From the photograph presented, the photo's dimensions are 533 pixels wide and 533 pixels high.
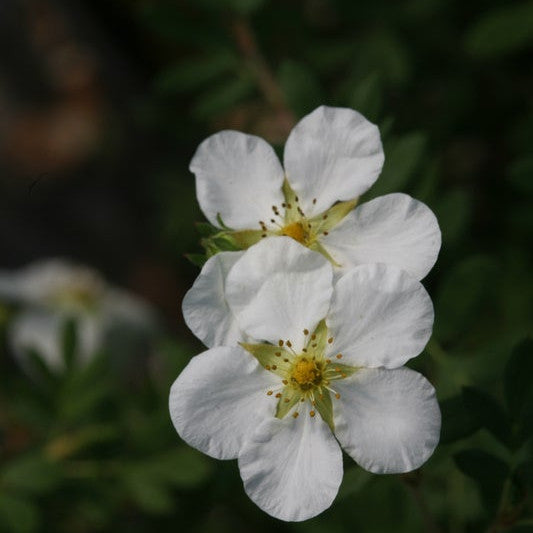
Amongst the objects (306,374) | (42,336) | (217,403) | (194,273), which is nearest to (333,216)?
(306,374)

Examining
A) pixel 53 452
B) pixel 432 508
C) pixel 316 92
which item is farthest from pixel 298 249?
pixel 53 452

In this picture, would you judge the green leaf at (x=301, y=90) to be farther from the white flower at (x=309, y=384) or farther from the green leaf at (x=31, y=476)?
the green leaf at (x=31, y=476)

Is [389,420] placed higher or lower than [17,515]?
higher

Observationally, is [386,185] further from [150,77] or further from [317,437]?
[150,77]

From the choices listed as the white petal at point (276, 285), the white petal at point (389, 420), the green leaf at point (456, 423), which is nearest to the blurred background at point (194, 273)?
the green leaf at point (456, 423)

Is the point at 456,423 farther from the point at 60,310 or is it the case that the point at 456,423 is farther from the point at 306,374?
the point at 60,310

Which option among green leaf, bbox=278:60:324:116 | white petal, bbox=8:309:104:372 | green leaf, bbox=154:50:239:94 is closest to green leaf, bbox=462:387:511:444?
green leaf, bbox=278:60:324:116

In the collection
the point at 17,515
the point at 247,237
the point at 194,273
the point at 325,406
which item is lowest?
the point at 194,273
